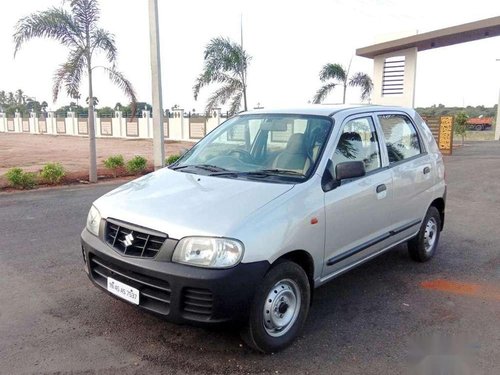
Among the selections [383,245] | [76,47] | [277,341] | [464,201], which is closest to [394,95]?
[464,201]

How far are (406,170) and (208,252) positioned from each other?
258 centimetres

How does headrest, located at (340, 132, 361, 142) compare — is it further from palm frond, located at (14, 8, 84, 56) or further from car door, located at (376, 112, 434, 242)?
palm frond, located at (14, 8, 84, 56)

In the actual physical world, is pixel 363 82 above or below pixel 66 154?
above

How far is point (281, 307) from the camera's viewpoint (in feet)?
10.3

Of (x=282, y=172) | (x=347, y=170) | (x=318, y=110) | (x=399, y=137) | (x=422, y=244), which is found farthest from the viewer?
(x=422, y=244)

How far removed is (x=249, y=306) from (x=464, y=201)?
7.69 m

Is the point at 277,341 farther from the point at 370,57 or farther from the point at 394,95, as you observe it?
the point at 370,57

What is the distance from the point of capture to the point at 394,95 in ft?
69.6

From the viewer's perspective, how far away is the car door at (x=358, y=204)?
137 inches

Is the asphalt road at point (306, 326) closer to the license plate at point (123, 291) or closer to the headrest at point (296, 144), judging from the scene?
the license plate at point (123, 291)

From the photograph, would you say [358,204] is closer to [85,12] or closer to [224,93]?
[85,12]

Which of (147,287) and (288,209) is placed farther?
(288,209)

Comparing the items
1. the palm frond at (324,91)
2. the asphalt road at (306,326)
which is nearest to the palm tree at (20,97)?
the palm frond at (324,91)

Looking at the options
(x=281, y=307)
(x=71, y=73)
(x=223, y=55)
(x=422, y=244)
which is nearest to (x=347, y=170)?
(x=281, y=307)
